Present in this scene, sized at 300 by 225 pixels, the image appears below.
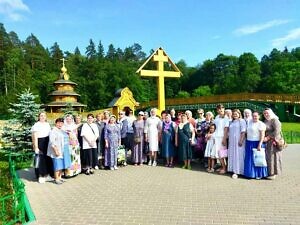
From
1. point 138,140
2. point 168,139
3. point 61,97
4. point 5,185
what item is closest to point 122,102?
point 61,97

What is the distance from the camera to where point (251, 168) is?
8.55 m

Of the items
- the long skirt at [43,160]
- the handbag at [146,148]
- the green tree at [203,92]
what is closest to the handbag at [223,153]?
the handbag at [146,148]

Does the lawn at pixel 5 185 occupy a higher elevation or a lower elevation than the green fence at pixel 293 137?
higher

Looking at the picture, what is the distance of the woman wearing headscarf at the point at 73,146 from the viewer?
29.8ft

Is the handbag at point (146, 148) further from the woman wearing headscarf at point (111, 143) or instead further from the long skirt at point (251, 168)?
the long skirt at point (251, 168)

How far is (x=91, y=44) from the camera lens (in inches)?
3593

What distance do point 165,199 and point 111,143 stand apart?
142 inches

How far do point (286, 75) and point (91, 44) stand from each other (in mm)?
51609

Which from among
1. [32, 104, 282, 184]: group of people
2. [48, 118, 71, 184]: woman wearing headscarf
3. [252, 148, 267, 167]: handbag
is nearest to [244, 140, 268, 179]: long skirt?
[32, 104, 282, 184]: group of people

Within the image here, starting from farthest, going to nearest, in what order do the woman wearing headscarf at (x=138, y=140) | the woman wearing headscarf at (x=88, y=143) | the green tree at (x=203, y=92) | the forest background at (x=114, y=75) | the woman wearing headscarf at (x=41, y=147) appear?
the green tree at (x=203, y=92) < the forest background at (x=114, y=75) < the woman wearing headscarf at (x=138, y=140) < the woman wearing headscarf at (x=88, y=143) < the woman wearing headscarf at (x=41, y=147)

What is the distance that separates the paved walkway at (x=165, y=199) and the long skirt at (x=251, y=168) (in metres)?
0.28

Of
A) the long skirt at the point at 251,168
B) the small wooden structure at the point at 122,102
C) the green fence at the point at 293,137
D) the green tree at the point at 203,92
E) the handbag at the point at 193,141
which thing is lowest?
the green fence at the point at 293,137

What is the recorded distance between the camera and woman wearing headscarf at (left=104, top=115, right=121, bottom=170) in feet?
32.8

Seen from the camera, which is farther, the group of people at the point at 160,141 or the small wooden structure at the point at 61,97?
the small wooden structure at the point at 61,97
